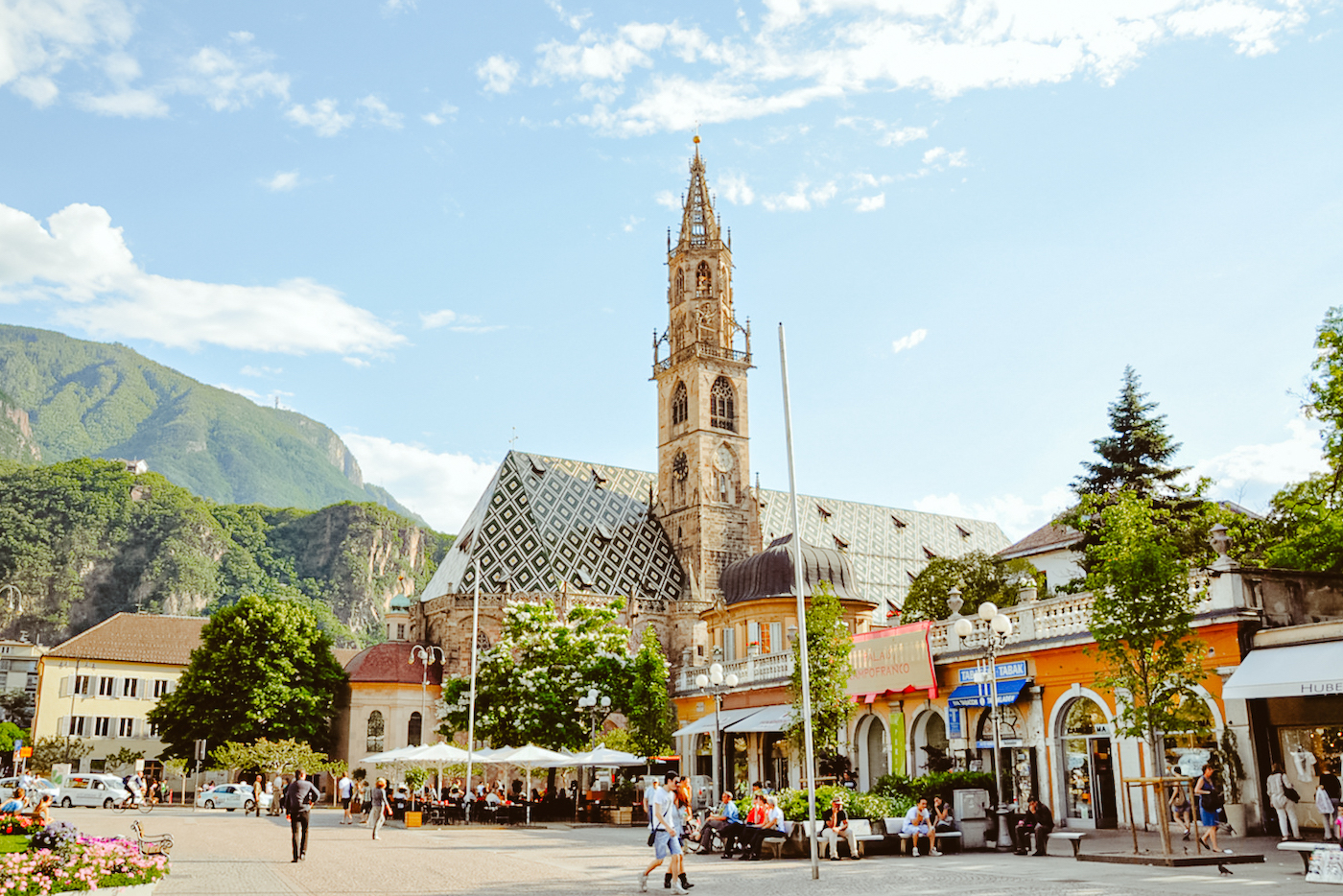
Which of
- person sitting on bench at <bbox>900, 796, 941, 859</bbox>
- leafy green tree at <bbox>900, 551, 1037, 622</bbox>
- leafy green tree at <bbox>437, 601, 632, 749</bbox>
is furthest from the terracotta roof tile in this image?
person sitting on bench at <bbox>900, 796, 941, 859</bbox>

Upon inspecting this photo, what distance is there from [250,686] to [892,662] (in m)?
38.7

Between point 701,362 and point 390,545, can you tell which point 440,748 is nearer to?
point 701,362

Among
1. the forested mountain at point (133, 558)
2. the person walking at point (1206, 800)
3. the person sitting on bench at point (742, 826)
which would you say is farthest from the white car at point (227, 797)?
the forested mountain at point (133, 558)

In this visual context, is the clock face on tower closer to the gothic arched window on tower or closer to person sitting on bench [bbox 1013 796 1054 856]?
the gothic arched window on tower

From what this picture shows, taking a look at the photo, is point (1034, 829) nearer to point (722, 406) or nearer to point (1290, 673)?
point (1290, 673)

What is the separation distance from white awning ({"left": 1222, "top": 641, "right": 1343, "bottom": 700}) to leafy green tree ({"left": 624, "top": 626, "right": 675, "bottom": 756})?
86.8 feet

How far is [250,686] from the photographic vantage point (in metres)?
57.3

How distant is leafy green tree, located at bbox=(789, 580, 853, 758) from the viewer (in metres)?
28.9

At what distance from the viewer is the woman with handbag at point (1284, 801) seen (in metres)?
20.5

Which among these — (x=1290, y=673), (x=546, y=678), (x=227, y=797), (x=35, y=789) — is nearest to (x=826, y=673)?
(x=1290, y=673)

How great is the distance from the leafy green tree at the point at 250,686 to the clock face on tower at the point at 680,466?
26826mm

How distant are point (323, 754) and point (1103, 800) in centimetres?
4138

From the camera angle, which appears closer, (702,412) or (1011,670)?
(1011,670)

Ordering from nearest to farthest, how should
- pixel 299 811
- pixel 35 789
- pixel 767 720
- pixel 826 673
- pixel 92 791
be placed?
pixel 299 811 < pixel 826 673 < pixel 767 720 < pixel 35 789 < pixel 92 791
